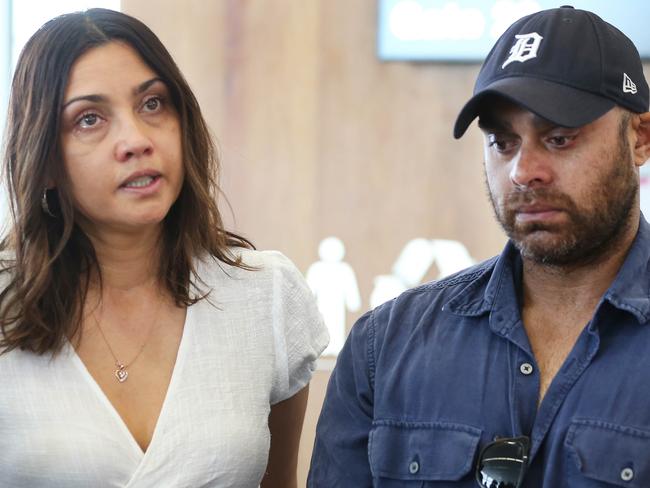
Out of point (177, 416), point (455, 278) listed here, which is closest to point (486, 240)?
point (455, 278)

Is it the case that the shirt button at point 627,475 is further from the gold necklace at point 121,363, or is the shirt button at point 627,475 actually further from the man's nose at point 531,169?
the gold necklace at point 121,363

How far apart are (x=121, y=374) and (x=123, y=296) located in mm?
166

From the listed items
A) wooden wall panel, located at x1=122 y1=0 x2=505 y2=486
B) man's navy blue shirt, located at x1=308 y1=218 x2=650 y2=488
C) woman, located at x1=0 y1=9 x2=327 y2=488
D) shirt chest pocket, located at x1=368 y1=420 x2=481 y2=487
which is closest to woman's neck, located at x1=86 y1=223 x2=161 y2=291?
woman, located at x1=0 y1=9 x2=327 y2=488

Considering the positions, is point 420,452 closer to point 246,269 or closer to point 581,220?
point 581,220

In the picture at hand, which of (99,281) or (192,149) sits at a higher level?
(192,149)

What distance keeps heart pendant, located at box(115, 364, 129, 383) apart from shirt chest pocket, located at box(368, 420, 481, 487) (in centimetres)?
46

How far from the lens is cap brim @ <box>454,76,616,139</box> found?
1.43 meters

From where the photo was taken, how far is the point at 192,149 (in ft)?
6.19

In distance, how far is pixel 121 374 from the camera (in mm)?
1788

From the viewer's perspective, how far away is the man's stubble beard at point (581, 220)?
1.47m

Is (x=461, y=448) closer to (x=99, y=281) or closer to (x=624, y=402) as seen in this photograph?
(x=624, y=402)

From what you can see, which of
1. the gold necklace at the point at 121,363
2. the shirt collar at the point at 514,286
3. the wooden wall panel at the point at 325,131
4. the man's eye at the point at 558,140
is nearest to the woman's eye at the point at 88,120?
the gold necklace at the point at 121,363

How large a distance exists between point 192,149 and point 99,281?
303 millimetres

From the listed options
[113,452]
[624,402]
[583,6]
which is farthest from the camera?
[583,6]
